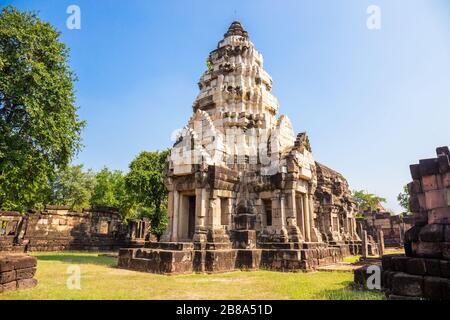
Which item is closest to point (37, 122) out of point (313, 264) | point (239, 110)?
point (239, 110)

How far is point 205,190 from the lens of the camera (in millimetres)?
11508

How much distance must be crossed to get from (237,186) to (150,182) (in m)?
16.3

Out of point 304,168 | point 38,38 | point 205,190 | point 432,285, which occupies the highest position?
point 38,38

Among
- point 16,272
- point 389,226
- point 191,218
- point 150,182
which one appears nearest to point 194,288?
point 16,272

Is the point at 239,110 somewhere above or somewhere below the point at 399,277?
above

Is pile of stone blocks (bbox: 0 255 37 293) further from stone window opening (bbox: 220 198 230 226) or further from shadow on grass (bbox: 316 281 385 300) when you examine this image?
stone window opening (bbox: 220 198 230 226)

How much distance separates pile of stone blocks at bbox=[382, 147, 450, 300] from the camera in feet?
16.8

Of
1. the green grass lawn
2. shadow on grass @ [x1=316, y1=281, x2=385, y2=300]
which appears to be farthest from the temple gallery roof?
shadow on grass @ [x1=316, y1=281, x2=385, y2=300]

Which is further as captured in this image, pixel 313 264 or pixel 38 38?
pixel 38 38

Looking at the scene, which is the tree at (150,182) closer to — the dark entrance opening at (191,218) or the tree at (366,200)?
the dark entrance opening at (191,218)

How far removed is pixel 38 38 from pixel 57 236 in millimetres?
14794
